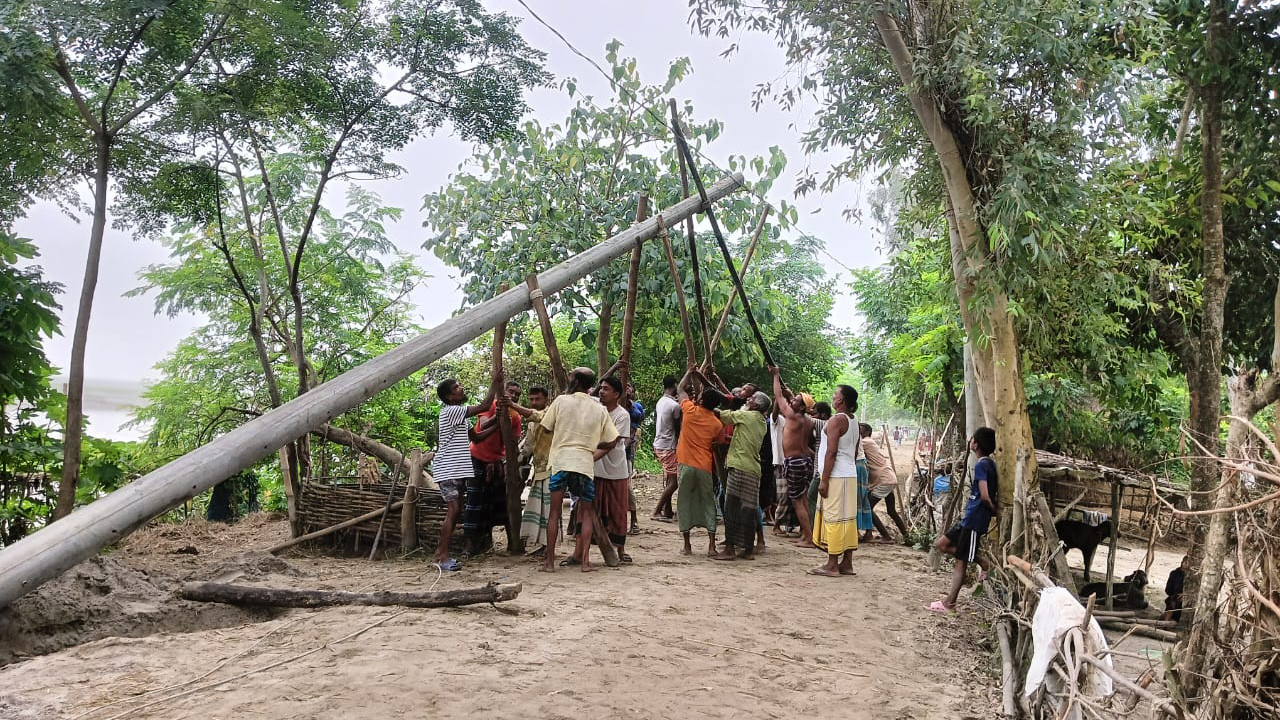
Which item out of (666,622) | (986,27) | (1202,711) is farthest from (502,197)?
(1202,711)

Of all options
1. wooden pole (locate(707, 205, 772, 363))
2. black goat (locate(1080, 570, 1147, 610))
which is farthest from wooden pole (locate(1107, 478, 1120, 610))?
wooden pole (locate(707, 205, 772, 363))

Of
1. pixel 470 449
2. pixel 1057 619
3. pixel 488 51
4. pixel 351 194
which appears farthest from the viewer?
pixel 351 194

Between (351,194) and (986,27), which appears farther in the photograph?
(351,194)

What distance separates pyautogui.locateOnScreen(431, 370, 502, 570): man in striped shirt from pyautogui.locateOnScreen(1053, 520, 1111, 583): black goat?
6932 millimetres

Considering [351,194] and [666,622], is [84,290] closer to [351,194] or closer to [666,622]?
[666,622]

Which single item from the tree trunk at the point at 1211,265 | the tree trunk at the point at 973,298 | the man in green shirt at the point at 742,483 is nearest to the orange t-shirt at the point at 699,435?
the man in green shirt at the point at 742,483

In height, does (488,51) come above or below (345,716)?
above

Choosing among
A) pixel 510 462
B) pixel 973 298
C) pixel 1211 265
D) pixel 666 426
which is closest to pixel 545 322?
pixel 510 462

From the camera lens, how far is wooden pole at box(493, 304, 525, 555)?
6.96m

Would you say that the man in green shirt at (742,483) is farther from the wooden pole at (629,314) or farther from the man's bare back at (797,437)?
the wooden pole at (629,314)

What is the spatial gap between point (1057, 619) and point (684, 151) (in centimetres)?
616

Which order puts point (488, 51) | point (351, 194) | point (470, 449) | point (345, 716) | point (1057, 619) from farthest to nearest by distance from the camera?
point (351, 194) → point (488, 51) → point (470, 449) → point (1057, 619) → point (345, 716)

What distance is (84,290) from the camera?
6.59m

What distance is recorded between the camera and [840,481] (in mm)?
7641
